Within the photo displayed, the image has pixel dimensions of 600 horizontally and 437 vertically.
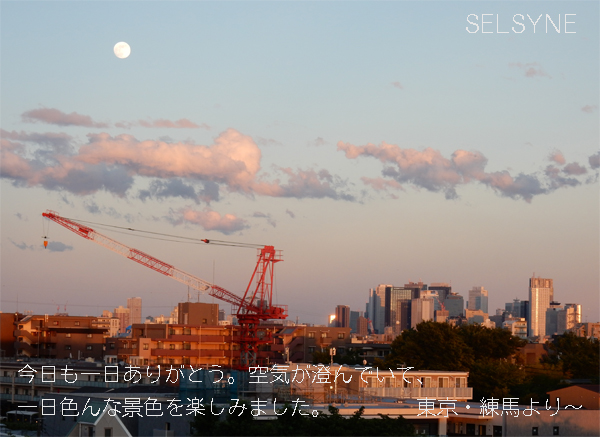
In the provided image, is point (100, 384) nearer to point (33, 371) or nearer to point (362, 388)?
point (33, 371)

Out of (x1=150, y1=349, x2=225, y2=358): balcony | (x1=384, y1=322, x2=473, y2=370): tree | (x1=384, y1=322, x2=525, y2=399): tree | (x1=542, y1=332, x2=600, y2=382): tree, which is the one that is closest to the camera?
(x1=384, y1=322, x2=525, y2=399): tree

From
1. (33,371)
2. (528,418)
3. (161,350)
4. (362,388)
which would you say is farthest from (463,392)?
(161,350)

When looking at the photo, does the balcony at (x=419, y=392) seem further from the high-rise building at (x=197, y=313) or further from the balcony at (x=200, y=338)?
the high-rise building at (x=197, y=313)

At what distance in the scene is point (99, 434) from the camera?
88.8 feet

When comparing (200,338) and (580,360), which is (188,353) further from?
(580,360)

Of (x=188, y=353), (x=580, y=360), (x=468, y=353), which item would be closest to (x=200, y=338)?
(x=188, y=353)

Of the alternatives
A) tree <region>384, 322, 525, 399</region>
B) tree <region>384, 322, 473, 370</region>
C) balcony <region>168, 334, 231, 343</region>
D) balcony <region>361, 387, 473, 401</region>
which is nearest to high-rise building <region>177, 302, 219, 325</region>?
balcony <region>168, 334, 231, 343</region>

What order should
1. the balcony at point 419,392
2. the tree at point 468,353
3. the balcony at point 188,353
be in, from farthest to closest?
1. the balcony at point 188,353
2. the tree at point 468,353
3. the balcony at point 419,392

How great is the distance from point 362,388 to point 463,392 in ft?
22.3

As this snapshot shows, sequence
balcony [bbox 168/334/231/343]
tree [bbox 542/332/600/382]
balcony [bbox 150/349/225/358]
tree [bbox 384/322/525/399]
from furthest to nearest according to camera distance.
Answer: balcony [bbox 168/334/231/343]
balcony [bbox 150/349/225/358]
tree [bbox 542/332/600/382]
tree [bbox 384/322/525/399]

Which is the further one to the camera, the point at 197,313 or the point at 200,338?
the point at 197,313

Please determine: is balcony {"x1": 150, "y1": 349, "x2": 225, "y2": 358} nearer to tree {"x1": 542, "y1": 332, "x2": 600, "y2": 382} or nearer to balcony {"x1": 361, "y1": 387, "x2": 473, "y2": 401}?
tree {"x1": 542, "y1": 332, "x2": 600, "y2": 382}

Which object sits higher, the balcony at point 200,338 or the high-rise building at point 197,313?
the high-rise building at point 197,313

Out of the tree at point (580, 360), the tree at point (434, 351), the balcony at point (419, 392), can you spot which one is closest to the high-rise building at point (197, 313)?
the tree at point (434, 351)
